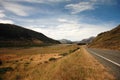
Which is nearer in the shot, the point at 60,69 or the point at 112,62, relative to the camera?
the point at 60,69

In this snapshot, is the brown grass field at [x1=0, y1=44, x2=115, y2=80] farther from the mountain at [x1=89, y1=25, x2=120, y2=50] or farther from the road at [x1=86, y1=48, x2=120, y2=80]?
the mountain at [x1=89, y1=25, x2=120, y2=50]

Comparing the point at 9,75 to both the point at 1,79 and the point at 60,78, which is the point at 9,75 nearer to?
the point at 1,79

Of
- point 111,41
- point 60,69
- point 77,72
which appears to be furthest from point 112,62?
point 111,41

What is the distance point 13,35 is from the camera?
197 metres

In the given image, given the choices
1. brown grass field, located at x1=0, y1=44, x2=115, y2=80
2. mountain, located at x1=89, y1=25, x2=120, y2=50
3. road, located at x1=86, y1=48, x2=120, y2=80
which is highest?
mountain, located at x1=89, y1=25, x2=120, y2=50

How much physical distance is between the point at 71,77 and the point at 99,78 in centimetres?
205

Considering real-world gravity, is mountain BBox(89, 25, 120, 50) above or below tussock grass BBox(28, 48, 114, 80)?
above

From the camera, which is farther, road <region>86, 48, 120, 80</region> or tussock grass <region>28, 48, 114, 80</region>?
road <region>86, 48, 120, 80</region>

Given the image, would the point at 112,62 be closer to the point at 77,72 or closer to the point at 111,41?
the point at 77,72

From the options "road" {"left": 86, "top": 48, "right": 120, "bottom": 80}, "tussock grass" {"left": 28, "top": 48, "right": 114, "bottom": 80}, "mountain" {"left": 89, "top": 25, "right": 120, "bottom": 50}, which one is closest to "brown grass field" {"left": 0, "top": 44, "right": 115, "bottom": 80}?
"tussock grass" {"left": 28, "top": 48, "right": 114, "bottom": 80}

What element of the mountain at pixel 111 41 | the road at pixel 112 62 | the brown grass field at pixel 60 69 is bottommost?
the brown grass field at pixel 60 69

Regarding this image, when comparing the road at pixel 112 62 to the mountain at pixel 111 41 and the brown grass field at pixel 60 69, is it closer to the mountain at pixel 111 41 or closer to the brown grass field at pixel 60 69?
the brown grass field at pixel 60 69

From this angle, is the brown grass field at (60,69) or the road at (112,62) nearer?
the road at (112,62)

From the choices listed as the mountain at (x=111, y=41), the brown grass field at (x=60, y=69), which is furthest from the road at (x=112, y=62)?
the mountain at (x=111, y=41)
